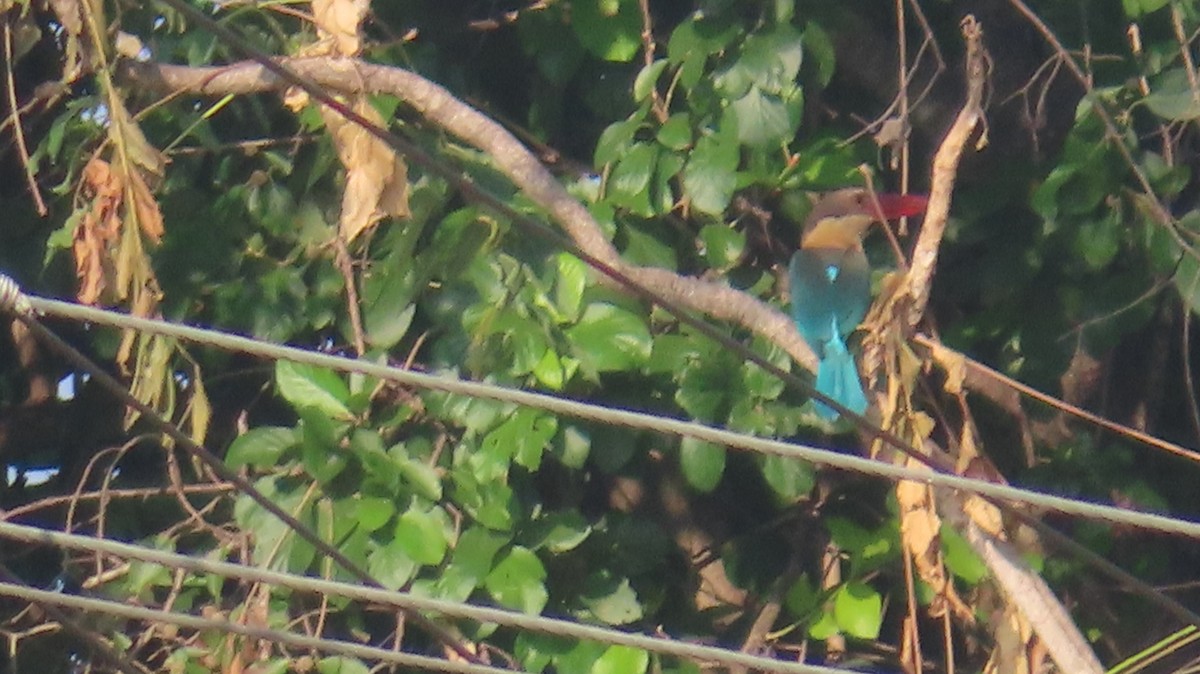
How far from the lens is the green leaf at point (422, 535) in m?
2.87

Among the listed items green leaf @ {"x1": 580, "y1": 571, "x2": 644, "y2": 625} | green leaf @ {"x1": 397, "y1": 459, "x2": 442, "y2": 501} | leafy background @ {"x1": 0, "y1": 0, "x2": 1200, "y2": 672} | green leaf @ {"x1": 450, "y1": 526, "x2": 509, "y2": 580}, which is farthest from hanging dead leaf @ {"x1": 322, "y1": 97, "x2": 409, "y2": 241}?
green leaf @ {"x1": 580, "y1": 571, "x2": 644, "y2": 625}

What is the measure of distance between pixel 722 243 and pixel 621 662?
0.68m

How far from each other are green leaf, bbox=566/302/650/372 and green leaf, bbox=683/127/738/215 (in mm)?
242

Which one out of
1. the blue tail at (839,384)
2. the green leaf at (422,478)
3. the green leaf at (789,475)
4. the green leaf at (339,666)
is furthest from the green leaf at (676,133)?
the green leaf at (339,666)

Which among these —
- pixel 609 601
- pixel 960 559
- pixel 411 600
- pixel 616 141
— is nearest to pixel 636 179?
pixel 616 141

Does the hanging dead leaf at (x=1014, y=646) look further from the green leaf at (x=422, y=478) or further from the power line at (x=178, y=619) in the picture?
the power line at (x=178, y=619)

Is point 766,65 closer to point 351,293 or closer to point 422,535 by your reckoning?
point 351,293

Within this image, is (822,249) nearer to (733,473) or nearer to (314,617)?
(733,473)

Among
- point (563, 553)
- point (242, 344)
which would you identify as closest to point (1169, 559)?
point (563, 553)

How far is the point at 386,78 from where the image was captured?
2822mm

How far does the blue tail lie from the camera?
9.68 ft

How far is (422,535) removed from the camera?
288cm

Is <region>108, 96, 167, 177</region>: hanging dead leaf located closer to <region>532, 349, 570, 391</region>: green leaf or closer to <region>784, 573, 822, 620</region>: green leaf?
<region>532, 349, 570, 391</region>: green leaf

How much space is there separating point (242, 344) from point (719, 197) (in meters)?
1.43
